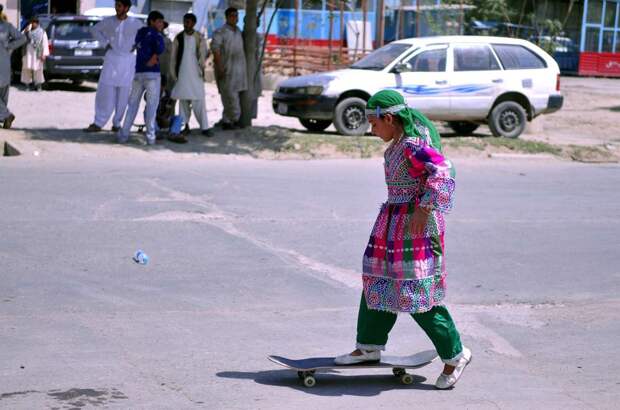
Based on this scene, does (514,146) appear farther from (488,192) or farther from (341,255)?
(341,255)

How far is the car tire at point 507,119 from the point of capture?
18297 mm

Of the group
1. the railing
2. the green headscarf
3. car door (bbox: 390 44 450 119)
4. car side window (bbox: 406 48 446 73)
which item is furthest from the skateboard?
the railing

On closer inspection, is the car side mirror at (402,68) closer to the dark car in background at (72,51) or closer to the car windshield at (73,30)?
the dark car in background at (72,51)

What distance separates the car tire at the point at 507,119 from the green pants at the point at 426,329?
42.8ft

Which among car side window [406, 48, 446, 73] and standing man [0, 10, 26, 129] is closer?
standing man [0, 10, 26, 129]

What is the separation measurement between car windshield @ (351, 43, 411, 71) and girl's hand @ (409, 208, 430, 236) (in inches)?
505

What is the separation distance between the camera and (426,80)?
17875 mm

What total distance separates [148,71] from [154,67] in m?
0.10

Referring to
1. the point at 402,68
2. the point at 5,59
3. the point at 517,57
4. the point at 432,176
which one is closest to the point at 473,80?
the point at 517,57

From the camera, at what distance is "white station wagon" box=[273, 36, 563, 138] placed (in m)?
17.7

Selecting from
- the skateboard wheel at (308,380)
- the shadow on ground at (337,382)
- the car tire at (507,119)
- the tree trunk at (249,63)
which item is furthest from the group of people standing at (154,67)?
the skateboard wheel at (308,380)

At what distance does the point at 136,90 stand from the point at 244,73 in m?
2.32

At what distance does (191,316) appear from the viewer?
7148 millimetres

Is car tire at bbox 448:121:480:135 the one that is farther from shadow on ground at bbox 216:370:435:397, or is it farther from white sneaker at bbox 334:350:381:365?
white sneaker at bbox 334:350:381:365
